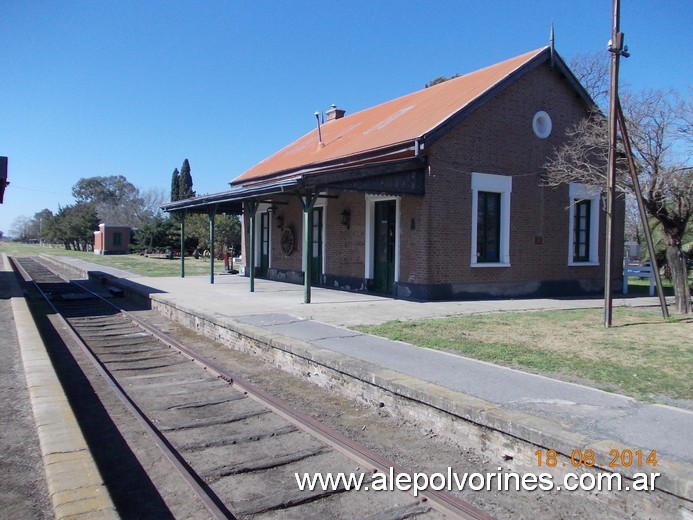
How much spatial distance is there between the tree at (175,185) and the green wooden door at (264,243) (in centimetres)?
5161

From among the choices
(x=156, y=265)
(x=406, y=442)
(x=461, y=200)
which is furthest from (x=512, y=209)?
(x=156, y=265)

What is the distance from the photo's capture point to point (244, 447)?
16.5 ft

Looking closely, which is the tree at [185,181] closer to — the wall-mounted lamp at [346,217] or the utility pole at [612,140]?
the wall-mounted lamp at [346,217]

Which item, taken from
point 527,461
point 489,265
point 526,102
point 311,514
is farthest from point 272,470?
point 526,102

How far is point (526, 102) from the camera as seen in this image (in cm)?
1544

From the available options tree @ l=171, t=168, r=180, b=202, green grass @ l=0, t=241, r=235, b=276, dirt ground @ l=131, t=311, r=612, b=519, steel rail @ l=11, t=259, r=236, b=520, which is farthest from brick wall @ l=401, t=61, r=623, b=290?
tree @ l=171, t=168, r=180, b=202

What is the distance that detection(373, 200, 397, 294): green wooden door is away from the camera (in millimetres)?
14727

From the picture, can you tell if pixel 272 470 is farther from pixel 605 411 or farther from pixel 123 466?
pixel 605 411

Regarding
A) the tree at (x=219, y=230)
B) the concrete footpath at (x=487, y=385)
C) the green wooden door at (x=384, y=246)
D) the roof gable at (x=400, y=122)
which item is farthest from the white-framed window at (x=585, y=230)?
the tree at (x=219, y=230)

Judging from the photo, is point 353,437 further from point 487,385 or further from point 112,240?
point 112,240

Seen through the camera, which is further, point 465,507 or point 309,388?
point 309,388

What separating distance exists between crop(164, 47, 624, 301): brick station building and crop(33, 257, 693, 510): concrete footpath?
200 centimetres

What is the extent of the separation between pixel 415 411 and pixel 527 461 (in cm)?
138

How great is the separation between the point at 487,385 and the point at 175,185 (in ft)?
236
